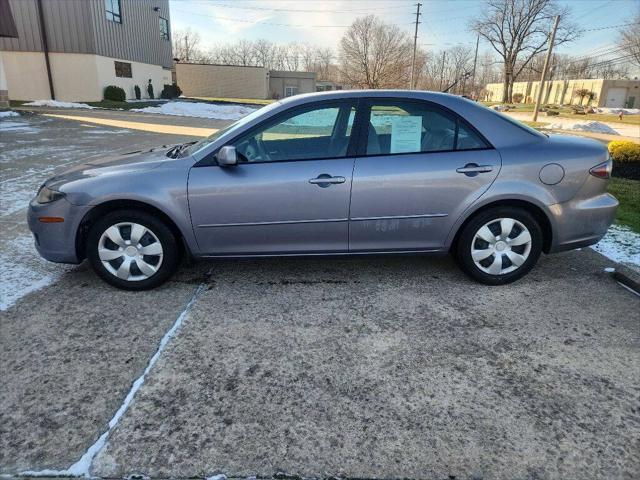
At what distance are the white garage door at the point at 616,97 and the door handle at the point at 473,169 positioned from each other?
256ft

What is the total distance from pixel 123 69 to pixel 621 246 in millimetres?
34239

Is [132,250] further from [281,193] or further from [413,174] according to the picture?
[413,174]

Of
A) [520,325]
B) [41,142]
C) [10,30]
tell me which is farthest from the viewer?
[10,30]

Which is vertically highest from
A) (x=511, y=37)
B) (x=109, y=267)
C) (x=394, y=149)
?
(x=511, y=37)

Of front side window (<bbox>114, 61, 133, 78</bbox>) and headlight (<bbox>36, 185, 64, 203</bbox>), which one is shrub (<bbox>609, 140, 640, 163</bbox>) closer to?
headlight (<bbox>36, 185, 64, 203</bbox>)

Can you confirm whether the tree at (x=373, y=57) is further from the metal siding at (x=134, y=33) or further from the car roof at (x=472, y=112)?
the car roof at (x=472, y=112)

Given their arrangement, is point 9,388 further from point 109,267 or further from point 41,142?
point 41,142

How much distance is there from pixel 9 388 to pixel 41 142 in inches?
463

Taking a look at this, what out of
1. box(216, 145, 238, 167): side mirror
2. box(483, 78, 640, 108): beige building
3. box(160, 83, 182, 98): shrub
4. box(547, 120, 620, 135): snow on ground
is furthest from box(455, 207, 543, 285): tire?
box(483, 78, 640, 108): beige building

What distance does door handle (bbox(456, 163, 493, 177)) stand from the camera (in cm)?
357

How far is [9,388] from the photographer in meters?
2.55

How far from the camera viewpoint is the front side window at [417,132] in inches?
143

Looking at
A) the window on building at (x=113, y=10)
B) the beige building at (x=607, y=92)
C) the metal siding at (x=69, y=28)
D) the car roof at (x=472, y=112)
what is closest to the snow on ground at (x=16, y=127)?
the metal siding at (x=69, y=28)

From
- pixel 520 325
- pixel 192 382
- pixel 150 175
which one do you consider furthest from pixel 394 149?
pixel 192 382
